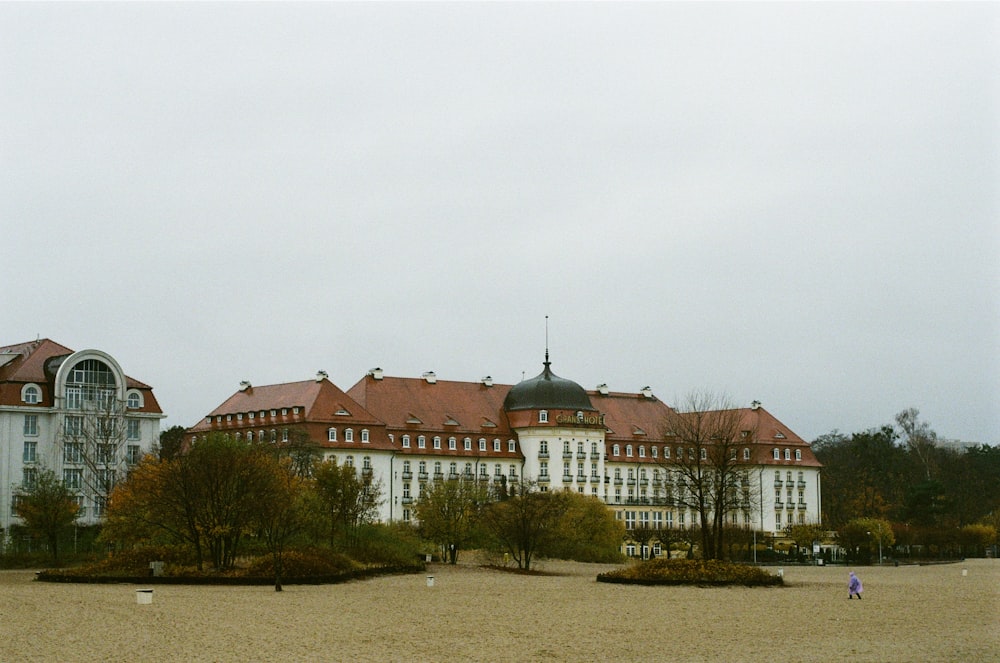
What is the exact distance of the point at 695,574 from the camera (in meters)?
47.4

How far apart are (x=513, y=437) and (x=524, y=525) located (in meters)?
42.1

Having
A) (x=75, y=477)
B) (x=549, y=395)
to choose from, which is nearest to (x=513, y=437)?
(x=549, y=395)

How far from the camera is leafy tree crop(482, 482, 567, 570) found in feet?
205

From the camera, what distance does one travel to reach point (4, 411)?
7806cm

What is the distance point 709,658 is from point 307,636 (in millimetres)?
8544

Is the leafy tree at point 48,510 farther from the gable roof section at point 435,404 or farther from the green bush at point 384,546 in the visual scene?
the gable roof section at point 435,404

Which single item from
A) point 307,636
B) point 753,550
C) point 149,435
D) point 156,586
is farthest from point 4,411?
point 307,636

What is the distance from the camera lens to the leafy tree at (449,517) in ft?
221

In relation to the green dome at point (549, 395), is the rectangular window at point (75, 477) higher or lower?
lower

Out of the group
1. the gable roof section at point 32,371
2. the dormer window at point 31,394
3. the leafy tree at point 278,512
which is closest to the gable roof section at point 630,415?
the gable roof section at point 32,371

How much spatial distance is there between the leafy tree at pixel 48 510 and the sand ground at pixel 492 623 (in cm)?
1767

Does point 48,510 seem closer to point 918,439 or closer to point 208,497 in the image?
point 208,497

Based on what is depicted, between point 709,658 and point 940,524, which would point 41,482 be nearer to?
point 709,658

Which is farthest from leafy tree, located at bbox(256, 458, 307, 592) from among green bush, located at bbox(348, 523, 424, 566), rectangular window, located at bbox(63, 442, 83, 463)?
rectangular window, located at bbox(63, 442, 83, 463)
